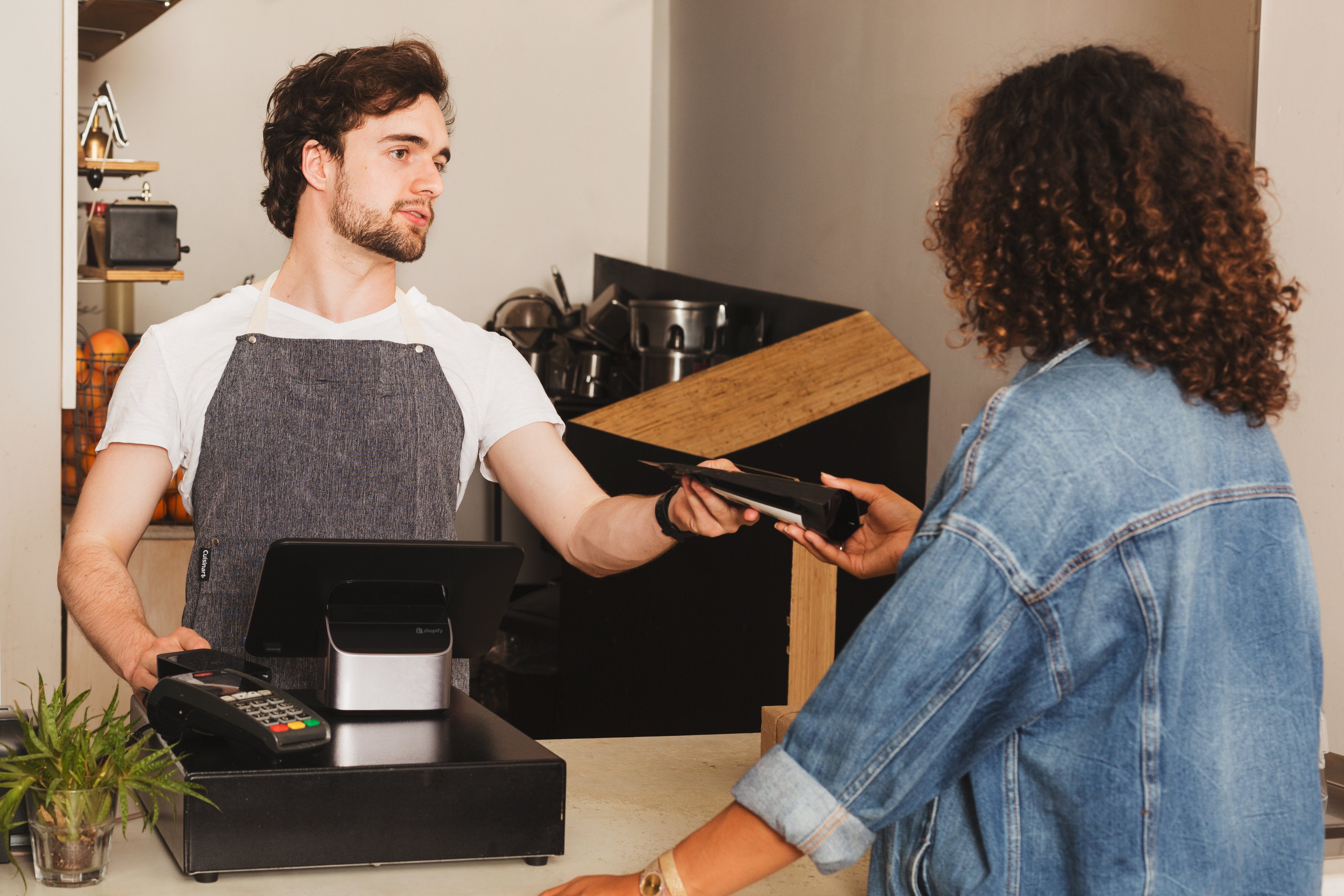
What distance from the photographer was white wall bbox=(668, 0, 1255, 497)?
2.25m

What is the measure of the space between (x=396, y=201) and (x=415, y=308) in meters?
0.17

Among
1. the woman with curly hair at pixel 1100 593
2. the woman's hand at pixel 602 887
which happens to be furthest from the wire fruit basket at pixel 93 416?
the woman with curly hair at pixel 1100 593

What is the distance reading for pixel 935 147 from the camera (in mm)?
2945

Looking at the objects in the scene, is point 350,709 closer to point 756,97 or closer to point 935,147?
point 935,147

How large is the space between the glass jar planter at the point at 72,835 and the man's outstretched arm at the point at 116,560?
30 cm

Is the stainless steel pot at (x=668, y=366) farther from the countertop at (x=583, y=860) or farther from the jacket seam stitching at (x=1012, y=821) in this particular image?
the jacket seam stitching at (x=1012, y=821)

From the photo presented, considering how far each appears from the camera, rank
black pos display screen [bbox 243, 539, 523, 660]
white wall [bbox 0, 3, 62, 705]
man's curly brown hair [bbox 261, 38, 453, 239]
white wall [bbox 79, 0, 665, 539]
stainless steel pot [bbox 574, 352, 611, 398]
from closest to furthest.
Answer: black pos display screen [bbox 243, 539, 523, 660] < man's curly brown hair [bbox 261, 38, 453, 239] < white wall [bbox 0, 3, 62, 705] < stainless steel pot [bbox 574, 352, 611, 398] < white wall [bbox 79, 0, 665, 539]

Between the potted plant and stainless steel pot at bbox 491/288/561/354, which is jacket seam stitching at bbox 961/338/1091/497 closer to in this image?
the potted plant

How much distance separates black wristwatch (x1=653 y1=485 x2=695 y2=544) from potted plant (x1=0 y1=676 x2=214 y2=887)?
0.62m

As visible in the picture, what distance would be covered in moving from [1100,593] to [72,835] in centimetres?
84

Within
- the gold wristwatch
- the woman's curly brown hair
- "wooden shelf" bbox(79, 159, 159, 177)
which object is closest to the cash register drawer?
the gold wristwatch

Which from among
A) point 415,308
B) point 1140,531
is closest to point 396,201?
point 415,308

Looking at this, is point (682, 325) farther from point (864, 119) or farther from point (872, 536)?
point (872, 536)

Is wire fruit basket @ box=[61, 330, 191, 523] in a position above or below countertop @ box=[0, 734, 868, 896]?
above
